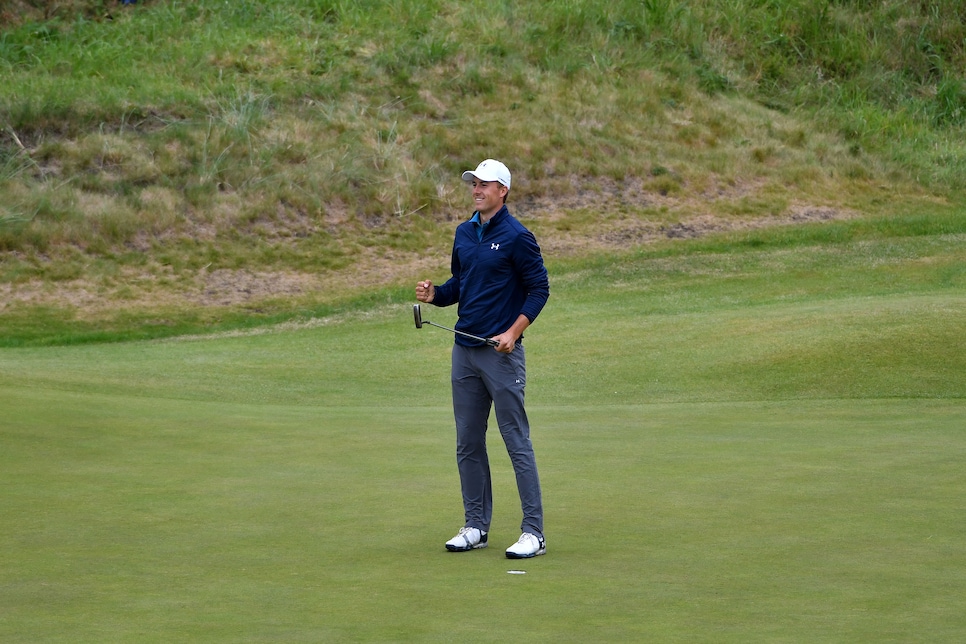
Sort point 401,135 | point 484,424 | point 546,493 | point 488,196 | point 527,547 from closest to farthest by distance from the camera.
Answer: point 527,547 → point 488,196 → point 484,424 → point 546,493 → point 401,135

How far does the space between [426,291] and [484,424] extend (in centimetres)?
77

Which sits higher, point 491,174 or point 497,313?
point 491,174

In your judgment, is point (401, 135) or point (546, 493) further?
point (401, 135)

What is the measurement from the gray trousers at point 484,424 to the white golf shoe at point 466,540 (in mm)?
83

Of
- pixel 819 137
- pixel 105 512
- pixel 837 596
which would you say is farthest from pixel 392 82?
pixel 837 596

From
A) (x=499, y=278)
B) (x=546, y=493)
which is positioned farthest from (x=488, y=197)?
(x=546, y=493)

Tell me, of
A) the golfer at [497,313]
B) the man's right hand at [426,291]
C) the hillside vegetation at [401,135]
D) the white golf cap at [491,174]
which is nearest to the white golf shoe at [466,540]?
the golfer at [497,313]

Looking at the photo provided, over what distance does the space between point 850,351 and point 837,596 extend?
10.3 m

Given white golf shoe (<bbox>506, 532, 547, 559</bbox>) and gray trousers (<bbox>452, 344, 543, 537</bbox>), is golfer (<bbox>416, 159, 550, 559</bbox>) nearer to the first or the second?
gray trousers (<bbox>452, 344, 543, 537</bbox>)

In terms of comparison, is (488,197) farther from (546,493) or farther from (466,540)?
(546,493)

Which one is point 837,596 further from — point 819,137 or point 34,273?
point 819,137

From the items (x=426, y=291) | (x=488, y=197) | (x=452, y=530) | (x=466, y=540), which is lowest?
(x=452, y=530)

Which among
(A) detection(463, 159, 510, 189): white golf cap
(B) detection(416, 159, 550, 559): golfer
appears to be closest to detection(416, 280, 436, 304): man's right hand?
(B) detection(416, 159, 550, 559): golfer

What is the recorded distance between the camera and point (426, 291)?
663cm
